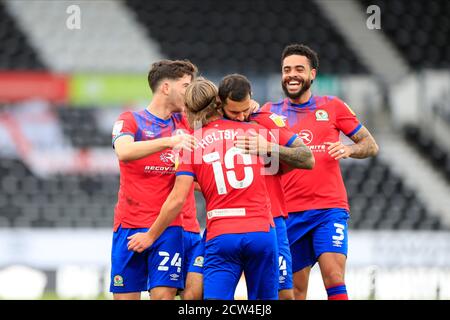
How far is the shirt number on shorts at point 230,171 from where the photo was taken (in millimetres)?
5672

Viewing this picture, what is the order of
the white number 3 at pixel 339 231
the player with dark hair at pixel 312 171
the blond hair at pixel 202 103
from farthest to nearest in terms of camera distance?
the player with dark hair at pixel 312 171
the white number 3 at pixel 339 231
the blond hair at pixel 202 103

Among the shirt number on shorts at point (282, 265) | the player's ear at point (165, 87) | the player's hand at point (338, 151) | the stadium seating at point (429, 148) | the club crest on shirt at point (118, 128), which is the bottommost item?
the shirt number on shorts at point (282, 265)

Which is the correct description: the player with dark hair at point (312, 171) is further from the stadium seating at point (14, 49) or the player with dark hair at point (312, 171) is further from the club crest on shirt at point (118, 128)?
the stadium seating at point (14, 49)

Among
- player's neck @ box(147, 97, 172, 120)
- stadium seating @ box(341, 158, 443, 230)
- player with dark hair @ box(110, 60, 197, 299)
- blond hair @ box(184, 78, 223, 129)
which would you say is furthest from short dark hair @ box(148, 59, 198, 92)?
stadium seating @ box(341, 158, 443, 230)

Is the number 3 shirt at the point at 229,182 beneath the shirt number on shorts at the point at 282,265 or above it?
above

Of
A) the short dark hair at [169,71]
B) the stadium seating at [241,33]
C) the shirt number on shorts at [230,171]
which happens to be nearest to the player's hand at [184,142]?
the shirt number on shorts at [230,171]

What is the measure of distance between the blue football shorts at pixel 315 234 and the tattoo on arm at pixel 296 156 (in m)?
1.30

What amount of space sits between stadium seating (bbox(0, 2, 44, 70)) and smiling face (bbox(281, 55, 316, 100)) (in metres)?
9.09

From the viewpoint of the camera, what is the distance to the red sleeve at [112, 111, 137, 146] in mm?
6430

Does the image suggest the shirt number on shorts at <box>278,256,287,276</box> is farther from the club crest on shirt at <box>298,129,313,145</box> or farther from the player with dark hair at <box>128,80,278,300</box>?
the club crest on shirt at <box>298,129,313,145</box>

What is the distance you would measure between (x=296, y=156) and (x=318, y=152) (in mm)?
1391
